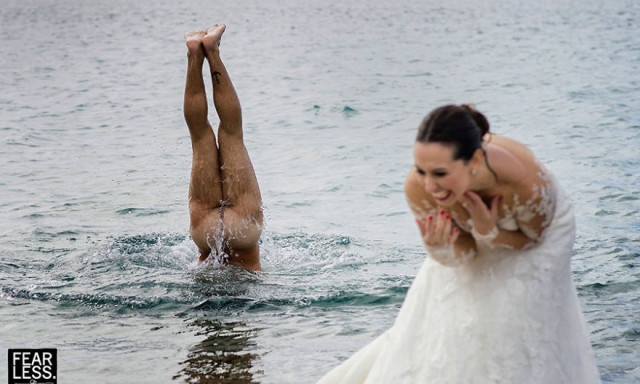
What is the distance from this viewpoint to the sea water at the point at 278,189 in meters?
6.44

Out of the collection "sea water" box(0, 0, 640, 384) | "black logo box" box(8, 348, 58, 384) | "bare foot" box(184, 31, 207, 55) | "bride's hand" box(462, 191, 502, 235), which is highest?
"bare foot" box(184, 31, 207, 55)

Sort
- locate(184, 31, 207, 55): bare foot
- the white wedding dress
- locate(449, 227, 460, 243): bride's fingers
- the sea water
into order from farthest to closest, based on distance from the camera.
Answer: locate(184, 31, 207, 55): bare foot
the sea water
the white wedding dress
locate(449, 227, 460, 243): bride's fingers

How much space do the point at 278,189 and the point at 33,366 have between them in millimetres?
6494

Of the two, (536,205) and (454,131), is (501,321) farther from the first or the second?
(454,131)

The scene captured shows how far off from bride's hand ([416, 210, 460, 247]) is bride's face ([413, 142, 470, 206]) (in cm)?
14

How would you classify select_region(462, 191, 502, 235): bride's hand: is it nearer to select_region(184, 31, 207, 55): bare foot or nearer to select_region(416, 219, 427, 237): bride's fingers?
select_region(416, 219, 427, 237): bride's fingers

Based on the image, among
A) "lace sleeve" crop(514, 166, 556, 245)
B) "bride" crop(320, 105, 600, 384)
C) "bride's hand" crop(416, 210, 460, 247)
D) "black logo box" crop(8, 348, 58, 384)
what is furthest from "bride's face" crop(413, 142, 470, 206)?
"black logo box" crop(8, 348, 58, 384)

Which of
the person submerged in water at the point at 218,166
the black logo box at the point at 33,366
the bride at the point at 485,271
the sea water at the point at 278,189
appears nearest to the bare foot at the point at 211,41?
the person submerged in water at the point at 218,166

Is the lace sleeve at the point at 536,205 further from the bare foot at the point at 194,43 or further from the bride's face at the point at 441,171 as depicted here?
the bare foot at the point at 194,43

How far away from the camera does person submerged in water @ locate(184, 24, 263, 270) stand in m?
7.08

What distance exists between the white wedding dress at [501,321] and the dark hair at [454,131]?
1.58 ft

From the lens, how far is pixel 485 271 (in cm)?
423

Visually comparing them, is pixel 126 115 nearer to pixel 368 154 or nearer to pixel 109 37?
pixel 368 154

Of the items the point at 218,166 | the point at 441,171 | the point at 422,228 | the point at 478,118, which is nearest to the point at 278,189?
the point at 218,166
